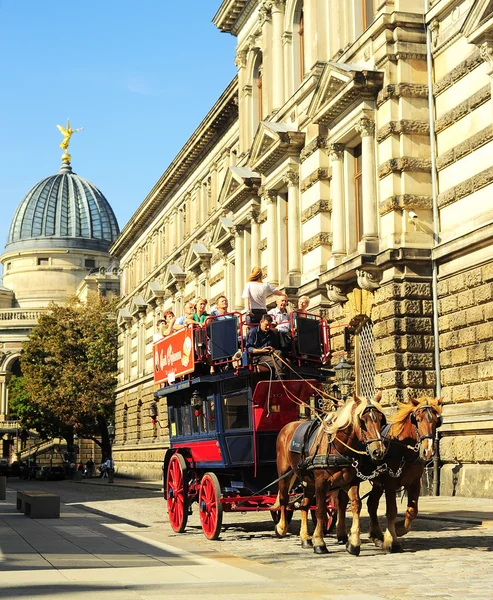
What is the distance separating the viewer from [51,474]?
2785 inches

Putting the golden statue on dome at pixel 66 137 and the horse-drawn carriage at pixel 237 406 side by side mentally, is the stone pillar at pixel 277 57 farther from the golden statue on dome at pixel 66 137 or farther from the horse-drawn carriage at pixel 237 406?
the golden statue on dome at pixel 66 137

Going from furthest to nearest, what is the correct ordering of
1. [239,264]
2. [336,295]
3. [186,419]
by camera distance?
[239,264], [336,295], [186,419]

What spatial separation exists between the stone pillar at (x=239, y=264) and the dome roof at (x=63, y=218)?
79581 millimetres

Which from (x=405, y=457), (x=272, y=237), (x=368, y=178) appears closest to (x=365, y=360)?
(x=368, y=178)

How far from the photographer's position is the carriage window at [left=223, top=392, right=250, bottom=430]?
16.0 meters

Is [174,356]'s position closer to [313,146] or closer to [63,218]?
[313,146]

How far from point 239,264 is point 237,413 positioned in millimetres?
23118

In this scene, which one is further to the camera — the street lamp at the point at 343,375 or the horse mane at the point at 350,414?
the street lamp at the point at 343,375

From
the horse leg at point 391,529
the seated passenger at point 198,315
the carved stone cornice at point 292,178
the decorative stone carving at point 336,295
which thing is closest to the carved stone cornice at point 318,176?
the carved stone cornice at point 292,178

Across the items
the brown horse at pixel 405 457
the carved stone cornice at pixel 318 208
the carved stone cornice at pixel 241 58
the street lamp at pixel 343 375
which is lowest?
the brown horse at pixel 405 457

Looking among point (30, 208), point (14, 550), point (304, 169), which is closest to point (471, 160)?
point (304, 169)

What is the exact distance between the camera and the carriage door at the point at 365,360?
26.3m

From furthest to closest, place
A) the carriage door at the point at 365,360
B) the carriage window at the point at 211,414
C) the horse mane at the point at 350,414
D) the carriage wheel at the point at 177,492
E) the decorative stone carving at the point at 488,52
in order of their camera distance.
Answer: the carriage door at the point at 365,360, the decorative stone carving at the point at 488,52, the carriage wheel at the point at 177,492, the carriage window at the point at 211,414, the horse mane at the point at 350,414

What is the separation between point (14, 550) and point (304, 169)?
62.9 feet
